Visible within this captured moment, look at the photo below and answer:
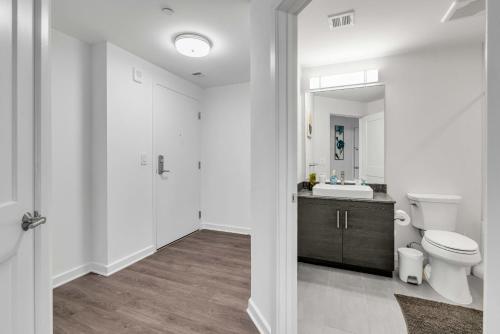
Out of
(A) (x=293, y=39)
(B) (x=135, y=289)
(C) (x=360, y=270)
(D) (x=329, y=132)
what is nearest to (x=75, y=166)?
(B) (x=135, y=289)

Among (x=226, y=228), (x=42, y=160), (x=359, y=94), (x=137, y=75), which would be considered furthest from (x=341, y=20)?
(x=226, y=228)

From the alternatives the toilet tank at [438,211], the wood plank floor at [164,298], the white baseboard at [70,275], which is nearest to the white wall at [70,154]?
the white baseboard at [70,275]

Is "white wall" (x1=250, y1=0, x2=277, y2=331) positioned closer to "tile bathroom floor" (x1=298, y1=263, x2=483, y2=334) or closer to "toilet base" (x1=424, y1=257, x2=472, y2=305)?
"tile bathroom floor" (x1=298, y1=263, x2=483, y2=334)

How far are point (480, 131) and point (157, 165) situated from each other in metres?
3.53

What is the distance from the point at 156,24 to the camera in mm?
2059

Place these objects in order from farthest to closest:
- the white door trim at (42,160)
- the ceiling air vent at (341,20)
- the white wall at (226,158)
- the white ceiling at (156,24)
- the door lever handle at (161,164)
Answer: the white wall at (226,158), the door lever handle at (161,164), the ceiling air vent at (341,20), the white ceiling at (156,24), the white door trim at (42,160)

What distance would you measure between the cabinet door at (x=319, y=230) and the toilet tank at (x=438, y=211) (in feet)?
2.68

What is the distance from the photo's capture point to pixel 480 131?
2371 mm

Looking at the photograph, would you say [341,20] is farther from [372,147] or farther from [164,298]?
[164,298]

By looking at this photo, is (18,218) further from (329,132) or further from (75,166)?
(329,132)

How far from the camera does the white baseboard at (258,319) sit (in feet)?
5.04

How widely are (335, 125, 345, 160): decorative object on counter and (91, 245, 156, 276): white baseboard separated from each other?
2.58m

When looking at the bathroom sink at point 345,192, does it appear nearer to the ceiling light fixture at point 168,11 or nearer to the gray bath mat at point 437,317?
the gray bath mat at point 437,317

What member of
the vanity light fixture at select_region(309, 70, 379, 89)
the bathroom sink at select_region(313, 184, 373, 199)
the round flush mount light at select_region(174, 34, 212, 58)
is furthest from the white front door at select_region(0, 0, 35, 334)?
the vanity light fixture at select_region(309, 70, 379, 89)
